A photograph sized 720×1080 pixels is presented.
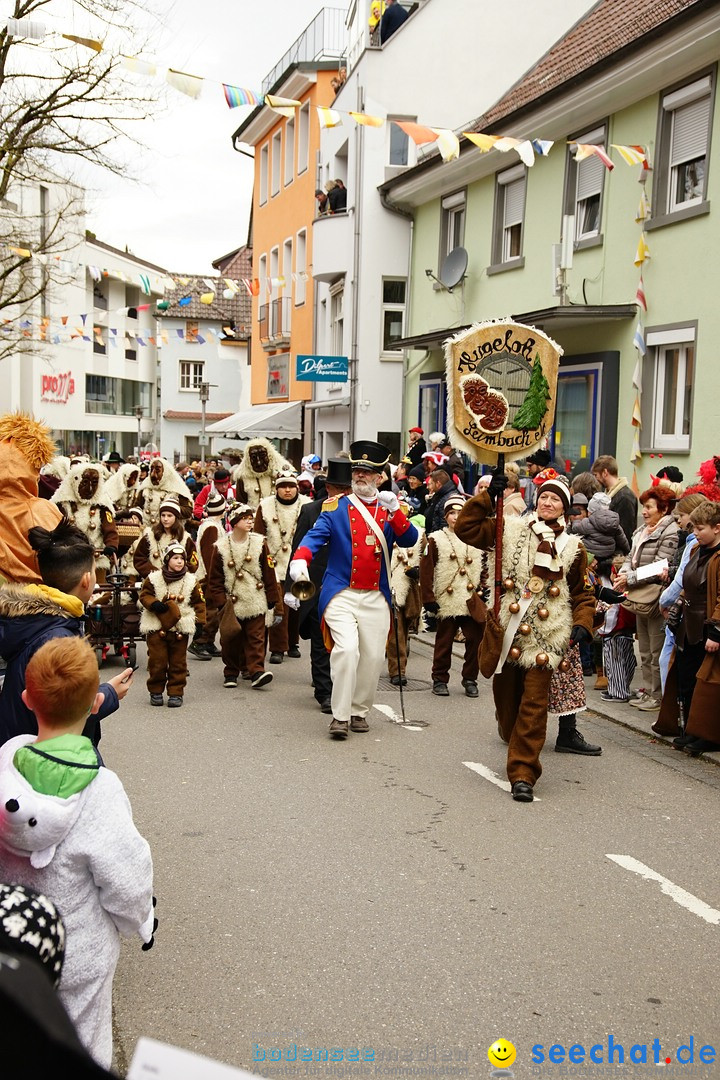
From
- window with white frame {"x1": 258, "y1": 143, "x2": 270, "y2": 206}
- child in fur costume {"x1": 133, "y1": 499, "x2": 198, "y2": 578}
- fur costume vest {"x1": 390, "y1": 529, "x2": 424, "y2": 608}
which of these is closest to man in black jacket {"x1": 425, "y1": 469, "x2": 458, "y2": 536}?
fur costume vest {"x1": 390, "y1": 529, "x2": 424, "y2": 608}

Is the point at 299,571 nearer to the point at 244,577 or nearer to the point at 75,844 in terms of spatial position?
the point at 244,577

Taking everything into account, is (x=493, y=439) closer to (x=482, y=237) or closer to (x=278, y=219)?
(x=482, y=237)

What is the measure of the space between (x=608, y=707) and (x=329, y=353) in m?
21.8

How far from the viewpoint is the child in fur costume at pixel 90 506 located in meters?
13.0

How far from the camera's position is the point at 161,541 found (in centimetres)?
1103

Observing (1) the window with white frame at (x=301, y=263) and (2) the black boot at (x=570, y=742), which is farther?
(1) the window with white frame at (x=301, y=263)

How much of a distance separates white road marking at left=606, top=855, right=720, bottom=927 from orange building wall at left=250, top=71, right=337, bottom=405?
85.1 ft

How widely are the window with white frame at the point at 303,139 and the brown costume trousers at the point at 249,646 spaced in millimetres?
24083

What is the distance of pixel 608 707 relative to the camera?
9.97 m

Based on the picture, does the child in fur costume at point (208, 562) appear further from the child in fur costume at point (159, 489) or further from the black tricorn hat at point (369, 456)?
the black tricorn hat at point (369, 456)

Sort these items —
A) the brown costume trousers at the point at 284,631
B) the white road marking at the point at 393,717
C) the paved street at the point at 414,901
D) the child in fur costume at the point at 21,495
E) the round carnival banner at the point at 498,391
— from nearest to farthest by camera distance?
the paved street at the point at 414,901, the child in fur costume at the point at 21,495, the round carnival banner at the point at 498,391, the white road marking at the point at 393,717, the brown costume trousers at the point at 284,631

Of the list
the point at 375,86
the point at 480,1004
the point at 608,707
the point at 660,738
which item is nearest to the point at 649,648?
the point at 608,707

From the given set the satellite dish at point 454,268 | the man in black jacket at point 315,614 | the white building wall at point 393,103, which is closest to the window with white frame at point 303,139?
the white building wall at point 393,103

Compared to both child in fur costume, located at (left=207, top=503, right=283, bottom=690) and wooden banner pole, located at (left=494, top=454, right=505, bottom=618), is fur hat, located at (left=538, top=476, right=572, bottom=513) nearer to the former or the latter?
wooden banner pole, located at (left=494, top=454, right=505, bottom=618)
